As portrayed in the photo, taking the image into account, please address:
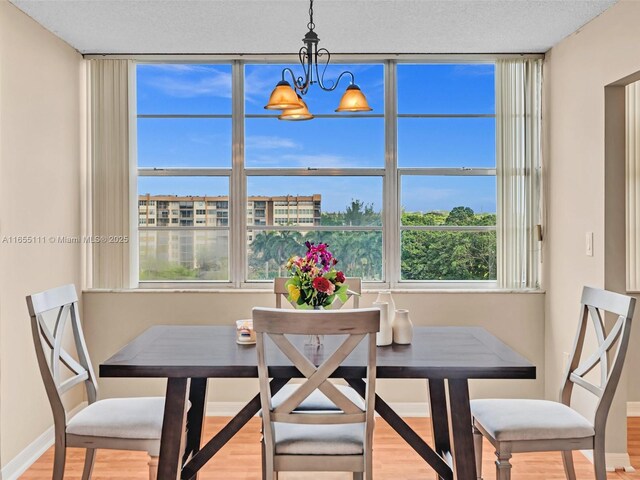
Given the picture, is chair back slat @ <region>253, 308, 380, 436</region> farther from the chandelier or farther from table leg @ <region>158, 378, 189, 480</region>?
the chandelier

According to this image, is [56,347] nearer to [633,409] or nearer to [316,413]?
[316,413]

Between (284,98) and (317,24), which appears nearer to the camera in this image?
(284,98)

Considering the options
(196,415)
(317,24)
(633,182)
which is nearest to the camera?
(196,415)

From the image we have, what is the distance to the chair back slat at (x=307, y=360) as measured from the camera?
6.29 ft

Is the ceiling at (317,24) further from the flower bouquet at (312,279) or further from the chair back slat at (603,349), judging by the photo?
the chair back slat at (603,349)

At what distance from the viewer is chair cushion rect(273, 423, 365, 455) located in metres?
2.06

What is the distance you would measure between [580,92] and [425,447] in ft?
7.74

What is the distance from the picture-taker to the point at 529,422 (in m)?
2.29

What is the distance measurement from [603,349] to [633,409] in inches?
79.3

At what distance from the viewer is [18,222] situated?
9.98 ft

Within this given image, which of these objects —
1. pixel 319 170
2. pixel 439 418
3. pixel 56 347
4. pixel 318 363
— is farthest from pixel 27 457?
pixel 319 170

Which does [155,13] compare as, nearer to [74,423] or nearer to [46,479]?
[74,423]

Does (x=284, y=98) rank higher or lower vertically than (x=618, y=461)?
higher

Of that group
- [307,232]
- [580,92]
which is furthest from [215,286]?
[580,92]
